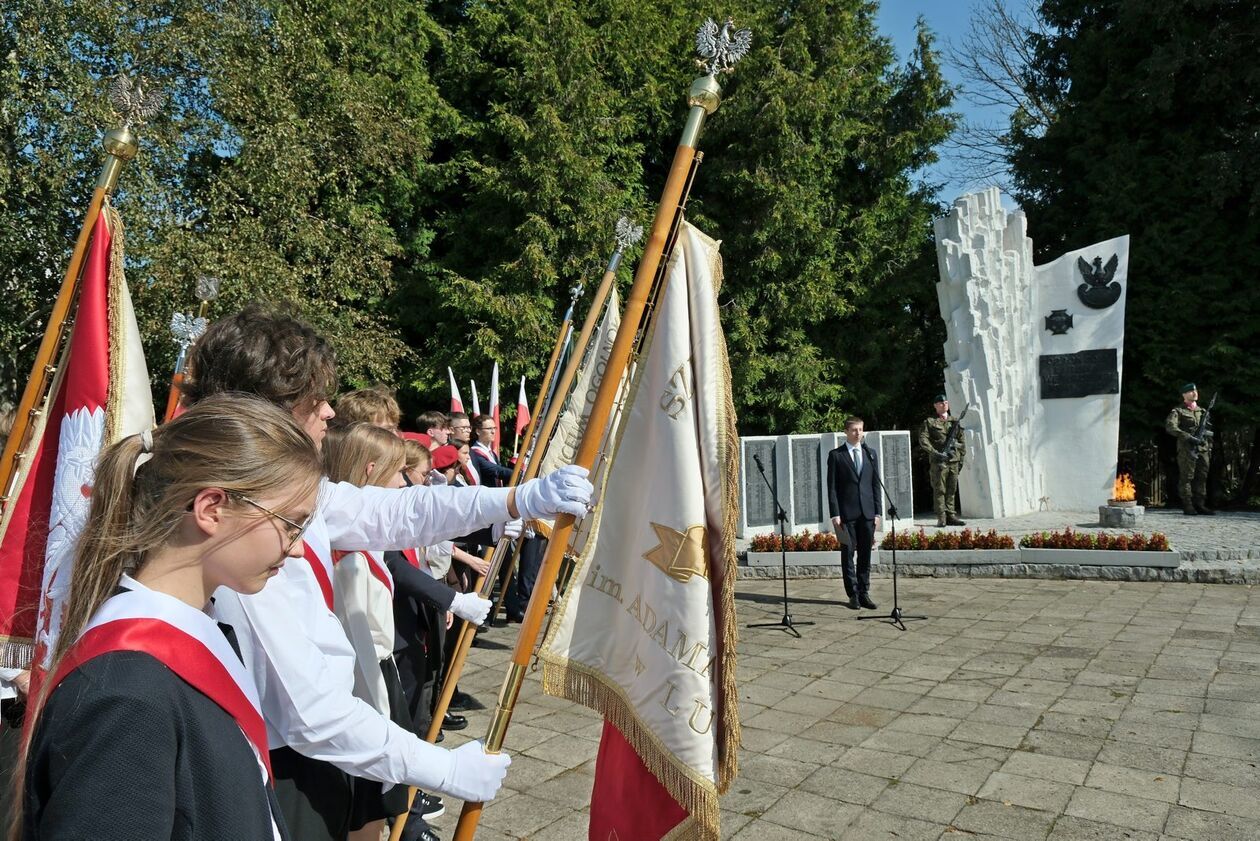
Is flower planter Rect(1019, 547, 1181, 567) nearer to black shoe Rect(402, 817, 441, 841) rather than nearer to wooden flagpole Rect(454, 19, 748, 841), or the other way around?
black shoe Rect(402, 817, 441, 841)

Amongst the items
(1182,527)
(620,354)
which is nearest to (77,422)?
(620,354)

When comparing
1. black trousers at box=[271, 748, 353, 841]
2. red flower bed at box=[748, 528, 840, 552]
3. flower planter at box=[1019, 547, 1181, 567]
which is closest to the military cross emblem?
flower planter at box=[1019, 547, 1181, 567]

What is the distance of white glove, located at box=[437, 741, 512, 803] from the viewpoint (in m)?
1.85

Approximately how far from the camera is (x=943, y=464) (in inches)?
565

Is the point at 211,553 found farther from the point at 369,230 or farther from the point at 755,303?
the point at 755,303

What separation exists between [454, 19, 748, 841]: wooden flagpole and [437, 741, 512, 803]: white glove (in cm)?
10

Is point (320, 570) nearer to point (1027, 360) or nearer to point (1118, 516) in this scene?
point (1118, 516)

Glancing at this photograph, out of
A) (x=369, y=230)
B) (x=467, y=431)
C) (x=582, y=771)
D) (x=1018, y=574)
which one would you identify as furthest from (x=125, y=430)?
(x=369, y=230)

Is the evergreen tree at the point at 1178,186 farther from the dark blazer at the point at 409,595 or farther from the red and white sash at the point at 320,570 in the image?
the red and white sash at the point at 320,570

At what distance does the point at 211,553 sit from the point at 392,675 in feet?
6.22

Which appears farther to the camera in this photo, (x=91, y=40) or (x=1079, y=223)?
(x=1079, y=223)

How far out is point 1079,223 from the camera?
20.1 m

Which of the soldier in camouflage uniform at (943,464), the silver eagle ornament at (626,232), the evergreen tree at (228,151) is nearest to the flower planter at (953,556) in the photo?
the soldier in camouflage uniform at (943,464)

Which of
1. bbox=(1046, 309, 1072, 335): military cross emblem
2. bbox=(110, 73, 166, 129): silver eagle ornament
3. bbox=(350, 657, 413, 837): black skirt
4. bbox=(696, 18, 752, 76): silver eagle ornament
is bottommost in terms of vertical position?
bbox=(350, 657, 413, 837): black skirt
